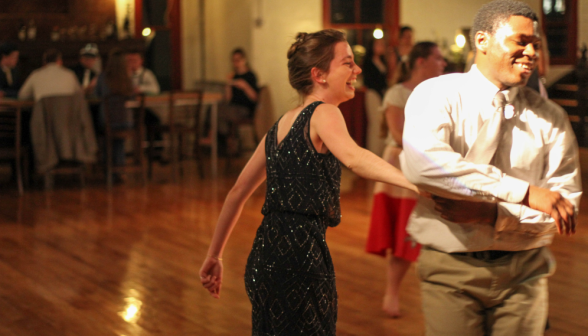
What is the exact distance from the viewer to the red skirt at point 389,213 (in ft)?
10.9

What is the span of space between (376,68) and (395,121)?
5537 millimetres

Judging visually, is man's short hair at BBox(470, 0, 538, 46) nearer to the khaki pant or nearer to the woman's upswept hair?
the woman's upswept hair

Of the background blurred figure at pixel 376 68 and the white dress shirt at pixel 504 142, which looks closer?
the white dress shirt at pixel 504 142

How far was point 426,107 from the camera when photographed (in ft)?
5.18

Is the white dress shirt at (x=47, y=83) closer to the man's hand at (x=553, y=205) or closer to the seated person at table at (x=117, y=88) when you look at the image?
the seated person at table at (x=117, y=88)

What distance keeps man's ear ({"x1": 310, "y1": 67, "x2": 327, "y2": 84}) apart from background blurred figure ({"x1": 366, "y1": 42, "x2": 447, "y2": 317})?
1.44 meters

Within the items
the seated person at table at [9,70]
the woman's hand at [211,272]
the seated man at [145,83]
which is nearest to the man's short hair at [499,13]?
the woman's hand at [211,272]

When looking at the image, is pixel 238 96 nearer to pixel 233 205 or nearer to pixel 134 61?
pixel 134 61

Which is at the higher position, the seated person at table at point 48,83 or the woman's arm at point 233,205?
the seated person at table at point 48,83

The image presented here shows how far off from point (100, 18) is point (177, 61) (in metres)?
1.28

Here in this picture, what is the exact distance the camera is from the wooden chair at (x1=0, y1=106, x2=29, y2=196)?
6.96 m

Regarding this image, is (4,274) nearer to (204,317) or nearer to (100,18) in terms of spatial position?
(204,317)

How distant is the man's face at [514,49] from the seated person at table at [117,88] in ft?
20.0

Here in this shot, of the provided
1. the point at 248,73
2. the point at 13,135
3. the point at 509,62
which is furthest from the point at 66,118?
the point at 509,62
